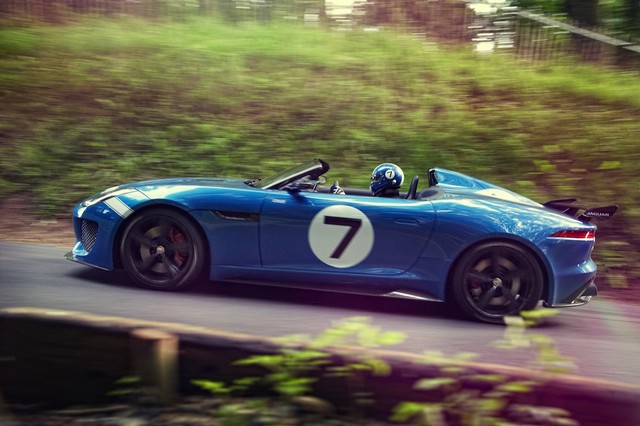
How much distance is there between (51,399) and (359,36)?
9.29 metres

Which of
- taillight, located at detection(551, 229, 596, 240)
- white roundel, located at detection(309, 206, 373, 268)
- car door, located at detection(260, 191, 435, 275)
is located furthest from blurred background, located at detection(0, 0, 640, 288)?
white roundel, located at detection(309, 206, 373, 268)

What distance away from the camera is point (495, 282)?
4.88 metres

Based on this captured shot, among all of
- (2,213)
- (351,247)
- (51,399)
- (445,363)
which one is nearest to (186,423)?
(51,399)

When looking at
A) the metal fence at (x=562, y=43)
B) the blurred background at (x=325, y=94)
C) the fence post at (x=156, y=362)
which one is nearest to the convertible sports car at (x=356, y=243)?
the fence post at (x=156, y=362)

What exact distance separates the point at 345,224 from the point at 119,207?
1.73 m

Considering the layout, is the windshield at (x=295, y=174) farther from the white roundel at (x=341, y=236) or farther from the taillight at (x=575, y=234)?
the taillight at (x=575, y=234)

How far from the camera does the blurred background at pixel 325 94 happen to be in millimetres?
8469

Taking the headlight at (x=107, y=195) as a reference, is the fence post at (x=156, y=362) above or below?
below

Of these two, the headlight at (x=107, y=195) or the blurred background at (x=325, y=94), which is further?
the blurred background at (x=325, y=94)

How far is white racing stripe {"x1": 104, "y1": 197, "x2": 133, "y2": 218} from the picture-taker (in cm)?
504

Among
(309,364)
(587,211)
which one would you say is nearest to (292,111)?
(587,211)

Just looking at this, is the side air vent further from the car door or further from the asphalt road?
the car door

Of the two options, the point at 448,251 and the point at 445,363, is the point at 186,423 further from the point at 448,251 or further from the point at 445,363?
the point at 448,251

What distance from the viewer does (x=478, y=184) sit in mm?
5453
